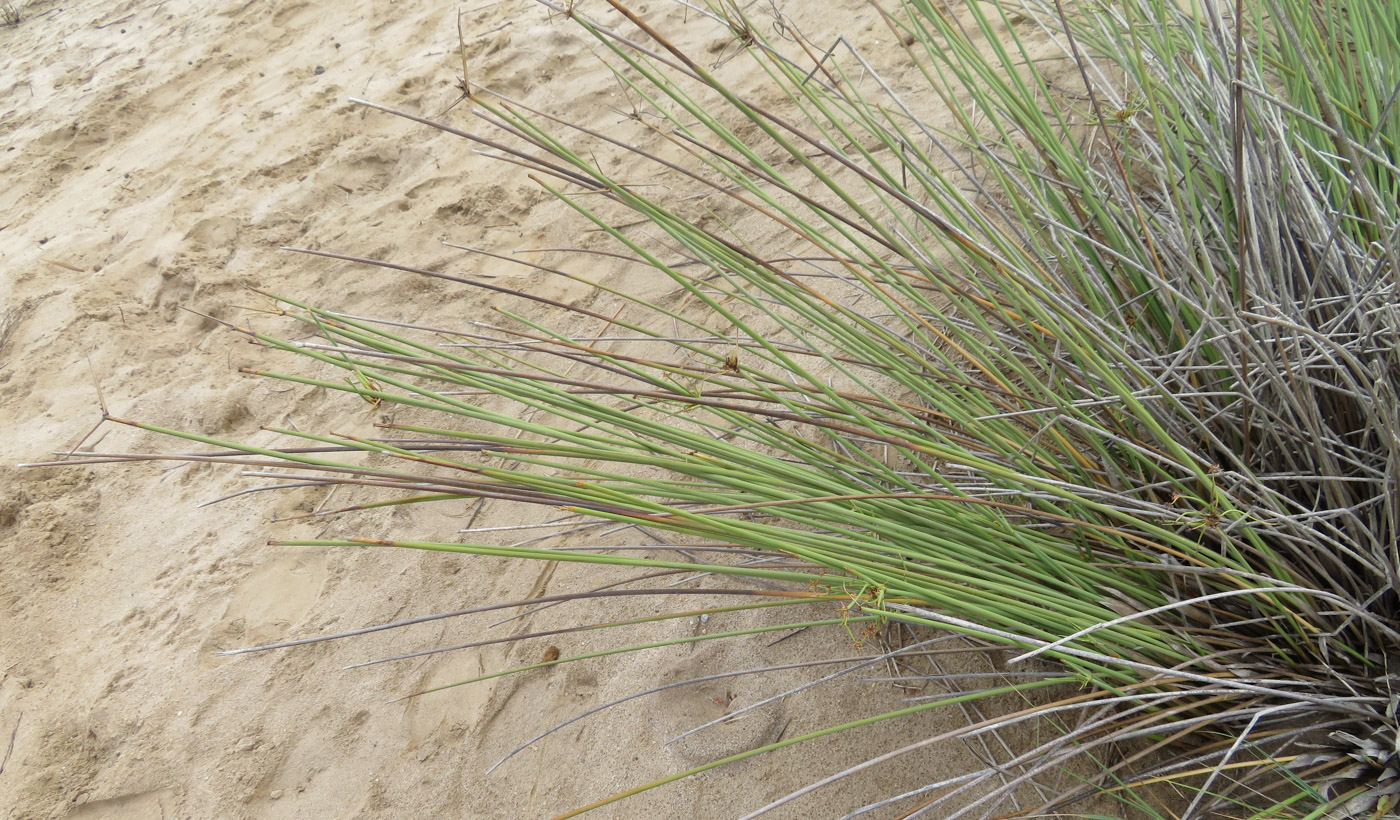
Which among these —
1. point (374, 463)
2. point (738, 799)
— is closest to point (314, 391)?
point (374, 463)

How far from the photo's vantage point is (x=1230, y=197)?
1.09m

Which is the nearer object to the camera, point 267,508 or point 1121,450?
point 1121,450

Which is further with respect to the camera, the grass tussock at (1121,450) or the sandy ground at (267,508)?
the sandy ground at (267,508)

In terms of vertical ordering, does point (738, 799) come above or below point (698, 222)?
below

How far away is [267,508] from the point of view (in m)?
1.65

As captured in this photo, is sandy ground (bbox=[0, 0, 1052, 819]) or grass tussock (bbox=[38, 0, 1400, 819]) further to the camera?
sandy ground (bbox=[0, 0, 1052, 819])

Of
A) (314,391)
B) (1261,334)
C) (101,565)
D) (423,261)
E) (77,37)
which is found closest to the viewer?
(1261,334)

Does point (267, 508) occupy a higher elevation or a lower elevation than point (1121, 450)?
higher

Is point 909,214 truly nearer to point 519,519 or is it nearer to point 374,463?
point 519,519

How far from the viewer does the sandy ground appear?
1.17 meters

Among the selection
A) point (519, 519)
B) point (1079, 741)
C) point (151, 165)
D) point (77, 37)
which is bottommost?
point (1079, 741)

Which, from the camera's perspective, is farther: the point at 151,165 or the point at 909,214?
the point at 151,165

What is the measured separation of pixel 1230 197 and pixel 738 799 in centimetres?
103

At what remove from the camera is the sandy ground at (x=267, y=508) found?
1.17m
